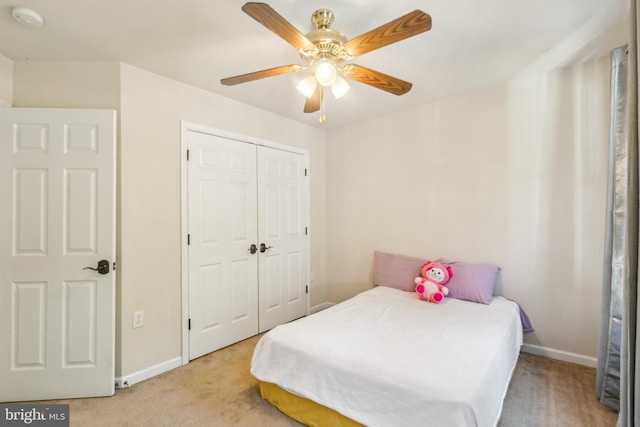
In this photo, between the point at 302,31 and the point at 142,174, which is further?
the point at 142,174

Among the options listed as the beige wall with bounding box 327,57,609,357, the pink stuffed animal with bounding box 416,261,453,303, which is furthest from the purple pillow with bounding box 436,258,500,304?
the beige wall with bounding box 327,57,609,357

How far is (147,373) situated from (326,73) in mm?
2542

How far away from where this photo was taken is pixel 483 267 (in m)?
2.72

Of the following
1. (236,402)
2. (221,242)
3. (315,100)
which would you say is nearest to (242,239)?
(221,242)

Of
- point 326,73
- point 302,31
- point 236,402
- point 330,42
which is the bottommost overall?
point 236,402

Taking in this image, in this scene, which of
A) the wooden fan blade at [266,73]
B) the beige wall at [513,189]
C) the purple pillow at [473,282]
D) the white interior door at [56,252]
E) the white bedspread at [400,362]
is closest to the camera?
the white bedspread at [400,362]

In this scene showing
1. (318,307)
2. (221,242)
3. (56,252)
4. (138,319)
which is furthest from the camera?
(318,307)

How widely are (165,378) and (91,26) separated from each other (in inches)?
98.3

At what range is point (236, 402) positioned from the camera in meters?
2.01

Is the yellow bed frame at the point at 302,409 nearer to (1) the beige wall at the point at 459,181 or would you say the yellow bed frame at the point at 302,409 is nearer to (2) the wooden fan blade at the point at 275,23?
(1) the beige wall at the point at 459,181

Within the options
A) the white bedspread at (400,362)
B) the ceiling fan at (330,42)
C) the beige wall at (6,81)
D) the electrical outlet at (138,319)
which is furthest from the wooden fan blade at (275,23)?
the electrical outlet at (138,319)

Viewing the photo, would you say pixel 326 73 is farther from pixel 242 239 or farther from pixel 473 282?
pixel 473 282

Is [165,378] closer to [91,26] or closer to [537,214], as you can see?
[91,26]

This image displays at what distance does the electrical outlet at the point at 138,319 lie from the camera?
230 centimetres
